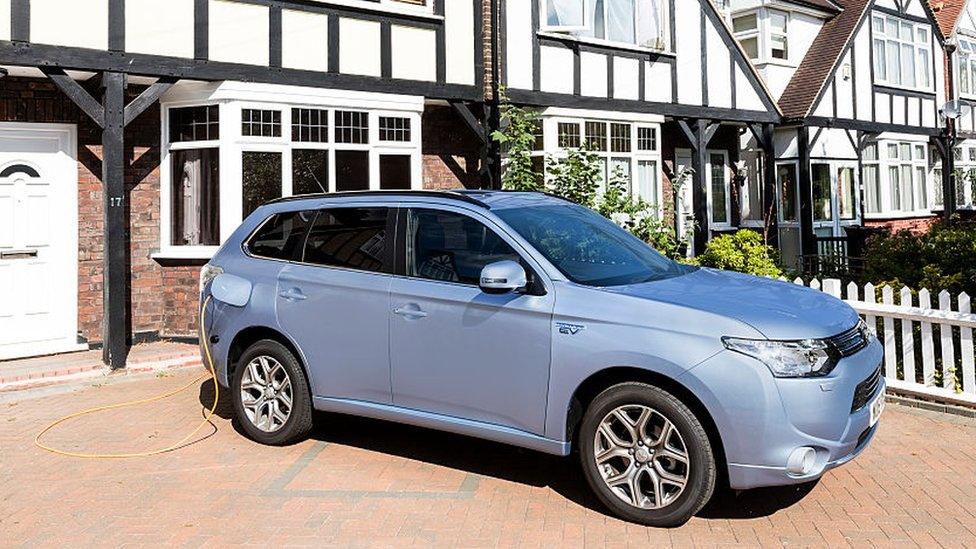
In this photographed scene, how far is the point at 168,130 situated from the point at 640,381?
7999 mm

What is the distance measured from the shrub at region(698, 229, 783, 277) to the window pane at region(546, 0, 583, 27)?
4.39 meters

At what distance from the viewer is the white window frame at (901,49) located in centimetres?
Result: 2006

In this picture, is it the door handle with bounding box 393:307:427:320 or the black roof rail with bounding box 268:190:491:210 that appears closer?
the door handle with bounding box 393:307:427:320

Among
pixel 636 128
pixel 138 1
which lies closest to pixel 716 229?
pixel 636 128

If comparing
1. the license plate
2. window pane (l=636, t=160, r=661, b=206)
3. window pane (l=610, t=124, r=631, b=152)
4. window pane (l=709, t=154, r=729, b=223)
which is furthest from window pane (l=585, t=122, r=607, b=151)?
the license plate

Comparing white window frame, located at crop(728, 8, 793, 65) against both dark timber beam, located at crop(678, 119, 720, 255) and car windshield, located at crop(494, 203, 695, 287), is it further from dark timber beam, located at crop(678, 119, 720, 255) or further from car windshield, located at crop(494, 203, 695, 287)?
car windshield, located at crop(494, 203, 695, 287)

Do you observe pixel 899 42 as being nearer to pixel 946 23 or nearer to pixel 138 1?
pixel 946 23

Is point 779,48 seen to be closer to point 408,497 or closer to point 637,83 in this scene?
point 637,83

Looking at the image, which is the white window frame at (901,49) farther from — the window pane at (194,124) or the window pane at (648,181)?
the window pane at (194,124)

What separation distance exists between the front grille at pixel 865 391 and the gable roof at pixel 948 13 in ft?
76.6

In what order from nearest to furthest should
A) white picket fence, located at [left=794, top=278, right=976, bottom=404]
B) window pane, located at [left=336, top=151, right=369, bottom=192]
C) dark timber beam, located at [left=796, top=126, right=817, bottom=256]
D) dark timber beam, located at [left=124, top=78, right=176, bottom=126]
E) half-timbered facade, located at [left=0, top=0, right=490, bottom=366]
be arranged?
white picket fence, located at [left=794, top=278, right=976, bottom=404]
half-timbered facade, located at [left=0, top=0, right=490, bottom=366]
dark timber beam, located at [left=124, top=78, right=176, bottom=126]
window pane, located at [left=336, top=151, right=369, bottom=192]
dark timber beam, located at [left=796, top=126, right=817, bottom=256]

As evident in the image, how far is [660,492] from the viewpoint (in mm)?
4281

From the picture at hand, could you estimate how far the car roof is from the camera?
534 centimetres

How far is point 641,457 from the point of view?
4305 millimetres
